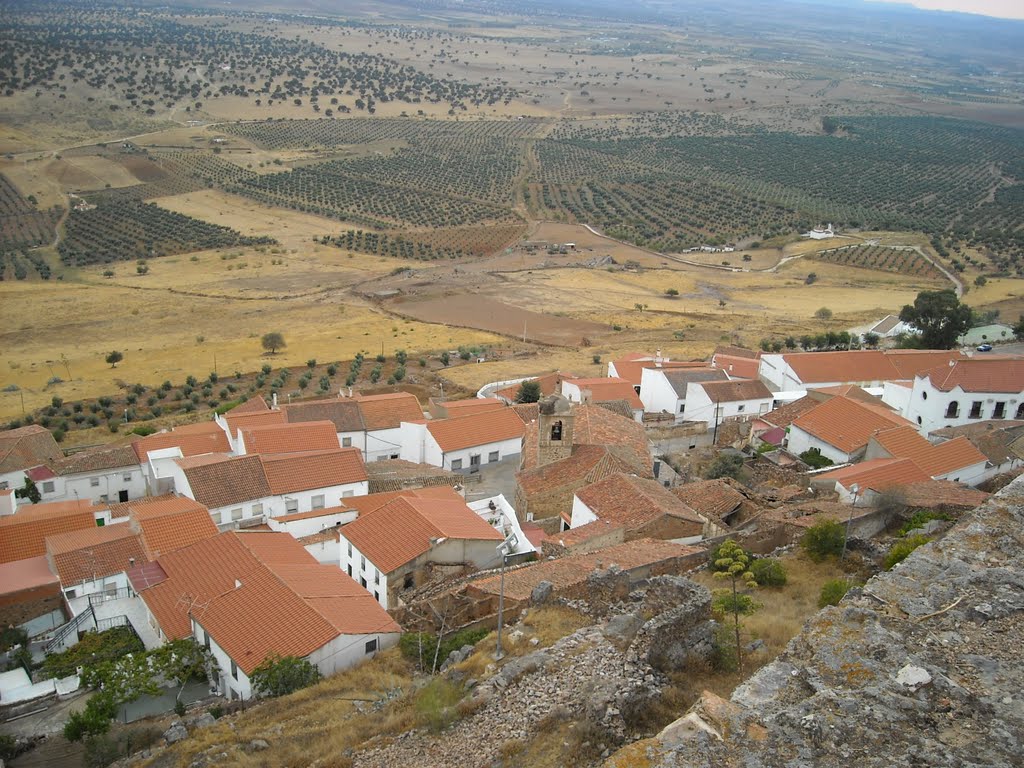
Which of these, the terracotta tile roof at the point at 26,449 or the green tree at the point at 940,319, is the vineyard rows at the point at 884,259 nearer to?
the green tree at the point at 940,319

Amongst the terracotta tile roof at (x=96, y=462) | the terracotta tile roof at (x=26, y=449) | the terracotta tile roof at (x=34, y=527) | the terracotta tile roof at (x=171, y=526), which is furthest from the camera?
the terracotta tile roof at (x=96, y=462)

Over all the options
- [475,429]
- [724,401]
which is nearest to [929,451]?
[724,401]

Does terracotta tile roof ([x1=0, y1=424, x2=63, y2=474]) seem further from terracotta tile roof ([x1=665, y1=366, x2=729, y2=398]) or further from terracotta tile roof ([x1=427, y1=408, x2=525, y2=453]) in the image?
terracotta tile roof ([x1=665, y1=366, x2=729, y2=398])

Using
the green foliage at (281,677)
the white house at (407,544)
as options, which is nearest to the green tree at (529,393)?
the white house at (407,544)

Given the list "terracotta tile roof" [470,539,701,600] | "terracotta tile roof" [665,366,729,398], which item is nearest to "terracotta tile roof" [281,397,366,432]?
"terracotta tile roof" [665,366,729,398]

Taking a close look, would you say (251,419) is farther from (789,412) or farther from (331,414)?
(789,412)

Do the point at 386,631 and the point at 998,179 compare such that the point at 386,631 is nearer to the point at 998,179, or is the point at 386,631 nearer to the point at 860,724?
the point at 860,724

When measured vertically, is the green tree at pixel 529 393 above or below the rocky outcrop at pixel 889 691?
below
